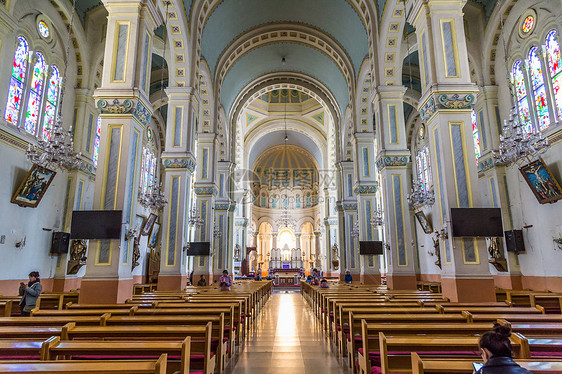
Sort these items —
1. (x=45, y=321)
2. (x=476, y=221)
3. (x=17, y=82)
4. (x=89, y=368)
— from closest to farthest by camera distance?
(x=89, y=368) < (x=45, y=321) < (x=476, y=221) < (x=17, y=82)

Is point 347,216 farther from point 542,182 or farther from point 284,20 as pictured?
point 284,20

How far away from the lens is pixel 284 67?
20.5 meters

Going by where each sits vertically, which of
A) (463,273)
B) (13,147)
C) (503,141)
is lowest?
(463,273)

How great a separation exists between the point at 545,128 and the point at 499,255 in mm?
4336

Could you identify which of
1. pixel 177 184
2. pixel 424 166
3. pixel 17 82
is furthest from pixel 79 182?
pixel 424 166

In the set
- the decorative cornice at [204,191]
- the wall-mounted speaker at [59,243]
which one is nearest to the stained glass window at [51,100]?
the wall-mounted speaker at [59,243]

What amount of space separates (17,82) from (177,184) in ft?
18.1

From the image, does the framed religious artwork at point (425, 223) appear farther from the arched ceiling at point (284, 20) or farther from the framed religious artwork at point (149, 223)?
the framed religious artwork at point (149, 223)

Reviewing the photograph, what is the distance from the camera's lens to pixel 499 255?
12.0 meters

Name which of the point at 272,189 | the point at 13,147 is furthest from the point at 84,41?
the point at 272,189

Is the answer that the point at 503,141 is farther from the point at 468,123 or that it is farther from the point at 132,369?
the point at 132,369

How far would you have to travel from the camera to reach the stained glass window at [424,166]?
61.6 feet

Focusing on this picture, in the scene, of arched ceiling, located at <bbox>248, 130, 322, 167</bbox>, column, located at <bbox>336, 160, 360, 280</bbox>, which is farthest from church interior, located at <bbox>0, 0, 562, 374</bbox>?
arched ceiling, located at <bbox>248, 130, 322, 167</bbox>

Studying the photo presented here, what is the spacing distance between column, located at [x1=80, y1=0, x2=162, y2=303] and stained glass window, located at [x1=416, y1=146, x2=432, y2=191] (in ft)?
50.1
